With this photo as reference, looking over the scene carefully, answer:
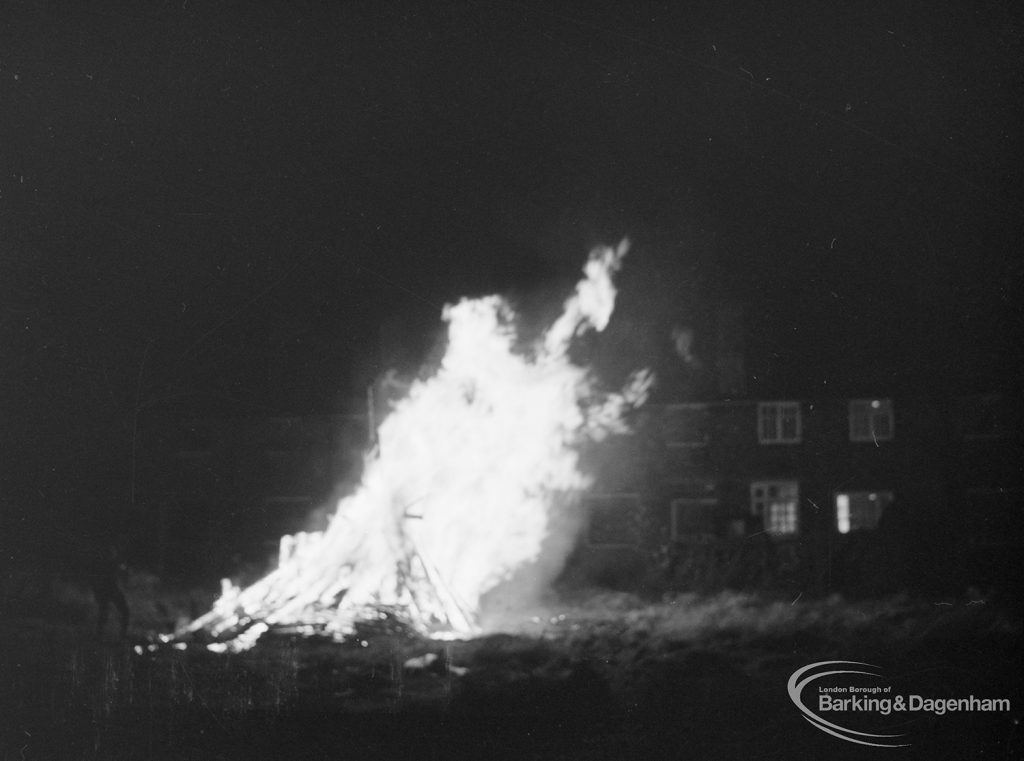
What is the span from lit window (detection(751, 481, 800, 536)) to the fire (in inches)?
30.7

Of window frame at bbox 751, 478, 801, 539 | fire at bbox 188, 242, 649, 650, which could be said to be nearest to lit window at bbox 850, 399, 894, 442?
window frame at bbox 751, 478, 801, 539

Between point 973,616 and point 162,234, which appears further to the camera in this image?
point 162,234

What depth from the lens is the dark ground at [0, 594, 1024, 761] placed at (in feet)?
13.6

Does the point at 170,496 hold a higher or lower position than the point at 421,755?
higher

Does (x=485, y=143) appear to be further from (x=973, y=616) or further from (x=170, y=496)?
(x=973, y=616)

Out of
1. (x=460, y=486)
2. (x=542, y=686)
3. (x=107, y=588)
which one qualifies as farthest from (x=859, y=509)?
(x=107, y=588)

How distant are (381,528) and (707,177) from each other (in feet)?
8.47

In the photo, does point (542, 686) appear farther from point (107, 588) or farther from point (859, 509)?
point (107, 588)

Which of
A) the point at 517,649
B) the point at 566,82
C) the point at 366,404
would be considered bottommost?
the point at 517,649

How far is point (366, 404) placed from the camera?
430 cm

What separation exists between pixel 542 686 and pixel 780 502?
1575 mm

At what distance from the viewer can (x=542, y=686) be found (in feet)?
13.9

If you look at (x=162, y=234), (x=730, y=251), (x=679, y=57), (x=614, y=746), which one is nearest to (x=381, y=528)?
(x=614, y=746)

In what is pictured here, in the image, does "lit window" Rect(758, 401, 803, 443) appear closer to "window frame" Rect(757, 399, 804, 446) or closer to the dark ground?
"window frame" Rect(757, 399, 804, 446)
